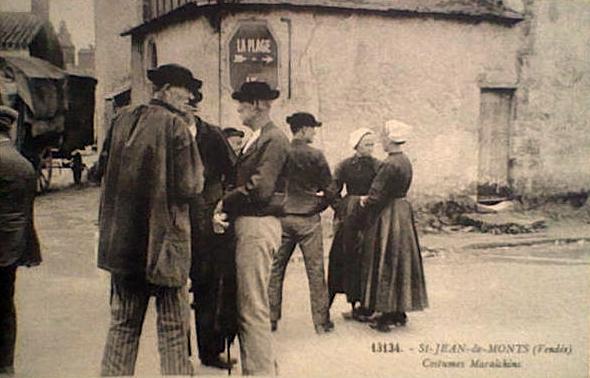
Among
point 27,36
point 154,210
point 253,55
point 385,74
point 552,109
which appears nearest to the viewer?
point 154,210

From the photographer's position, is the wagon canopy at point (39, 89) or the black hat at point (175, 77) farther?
the wagon canopy at point (39, 89)

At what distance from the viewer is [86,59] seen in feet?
12.3

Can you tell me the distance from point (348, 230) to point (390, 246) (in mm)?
237

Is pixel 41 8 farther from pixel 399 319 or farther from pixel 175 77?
pixel 399 319

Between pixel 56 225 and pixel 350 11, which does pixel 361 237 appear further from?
pixel 56 225

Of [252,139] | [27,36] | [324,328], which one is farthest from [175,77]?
[324,328]

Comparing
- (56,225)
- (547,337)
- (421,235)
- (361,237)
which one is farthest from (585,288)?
(56,225)

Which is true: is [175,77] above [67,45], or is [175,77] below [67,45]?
below

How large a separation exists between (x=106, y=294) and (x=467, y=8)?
8.16 ft

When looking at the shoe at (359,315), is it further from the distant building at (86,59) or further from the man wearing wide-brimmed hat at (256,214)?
the distant building at (86,59)

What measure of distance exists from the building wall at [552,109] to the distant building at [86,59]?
234 centimetres

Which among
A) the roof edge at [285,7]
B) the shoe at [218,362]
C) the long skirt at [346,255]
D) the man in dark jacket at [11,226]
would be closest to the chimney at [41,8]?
the roof edge at [285,7]

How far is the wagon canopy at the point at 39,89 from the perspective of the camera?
145 inches

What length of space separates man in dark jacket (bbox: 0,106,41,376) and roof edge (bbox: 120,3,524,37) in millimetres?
835
